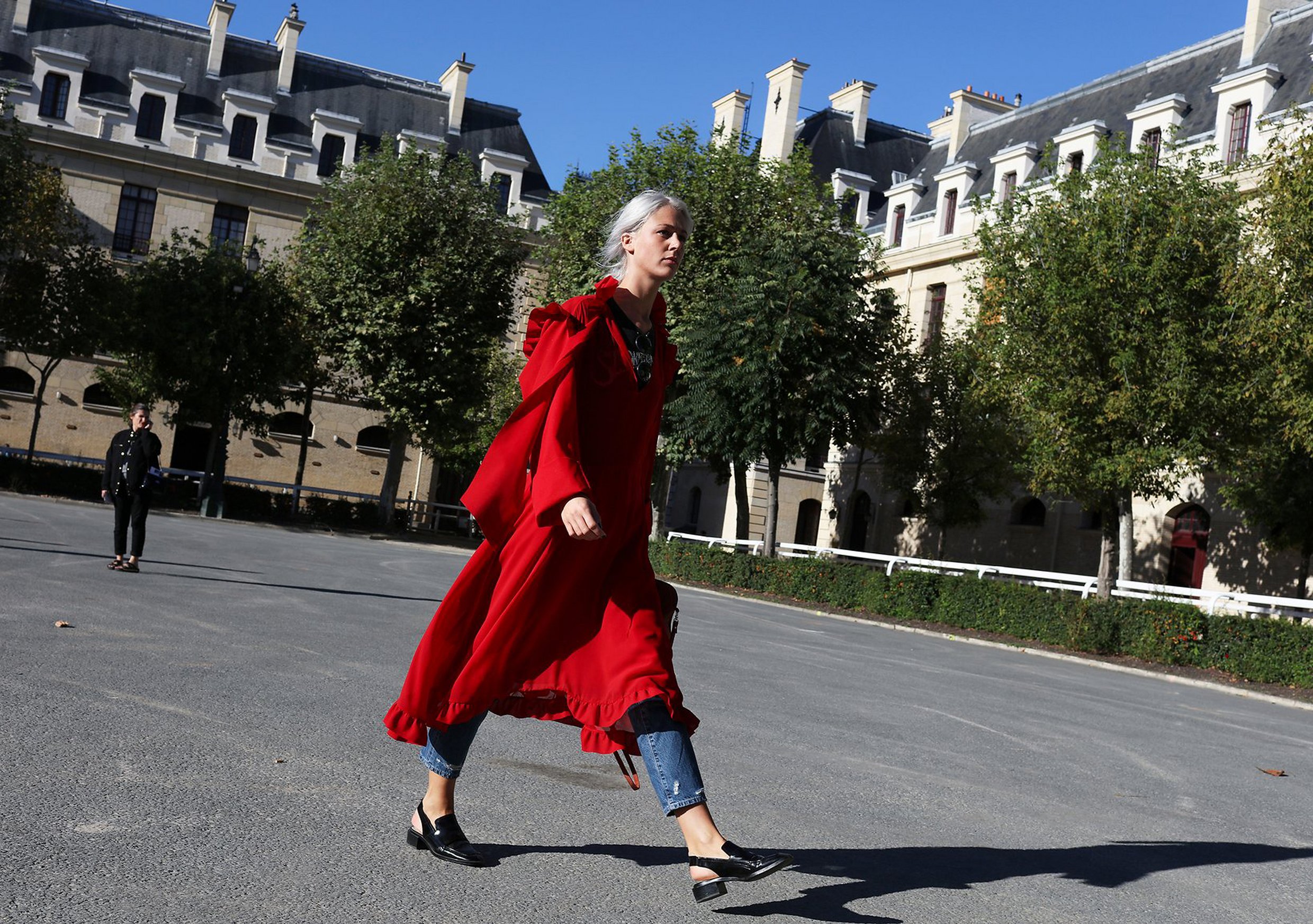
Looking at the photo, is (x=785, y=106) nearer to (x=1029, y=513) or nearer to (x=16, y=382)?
(x=1029, y=513)

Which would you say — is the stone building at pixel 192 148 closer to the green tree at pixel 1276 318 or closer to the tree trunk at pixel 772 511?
the tree trunk at pixel 772 511

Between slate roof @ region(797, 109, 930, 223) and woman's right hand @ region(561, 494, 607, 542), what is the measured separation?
50113 millimetres

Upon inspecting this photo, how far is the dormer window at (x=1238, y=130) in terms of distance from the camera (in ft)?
116

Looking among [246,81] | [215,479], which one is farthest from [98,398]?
[215,479]

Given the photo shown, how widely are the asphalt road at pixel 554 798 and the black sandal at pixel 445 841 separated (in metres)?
0.05

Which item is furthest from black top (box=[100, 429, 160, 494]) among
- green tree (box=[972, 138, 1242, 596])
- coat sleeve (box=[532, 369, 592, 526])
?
green tree (box=[972, 138, 1242, 596])

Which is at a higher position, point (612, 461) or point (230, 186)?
point (230, 186)

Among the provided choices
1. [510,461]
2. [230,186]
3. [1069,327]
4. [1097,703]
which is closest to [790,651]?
[1097,703]

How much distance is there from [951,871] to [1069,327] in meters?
21.6

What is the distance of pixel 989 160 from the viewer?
4562 cm

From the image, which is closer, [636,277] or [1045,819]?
[636,277]

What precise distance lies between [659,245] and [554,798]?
85.6 inches

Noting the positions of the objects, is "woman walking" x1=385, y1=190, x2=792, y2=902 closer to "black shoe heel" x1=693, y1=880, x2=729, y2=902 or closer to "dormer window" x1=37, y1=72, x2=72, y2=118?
"black shoe heel" x1=693, y1=880, x2=729, y2=902

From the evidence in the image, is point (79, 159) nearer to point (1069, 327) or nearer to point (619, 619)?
point (1069, 327)
